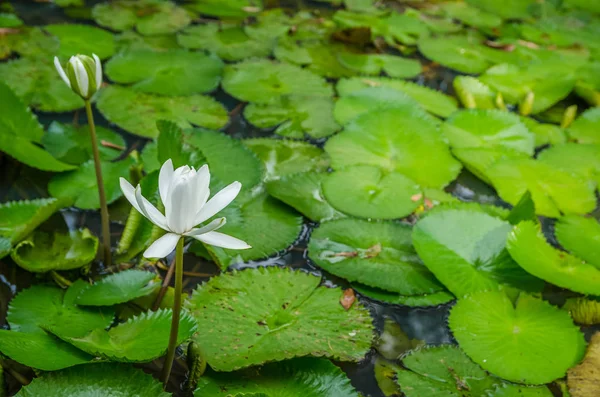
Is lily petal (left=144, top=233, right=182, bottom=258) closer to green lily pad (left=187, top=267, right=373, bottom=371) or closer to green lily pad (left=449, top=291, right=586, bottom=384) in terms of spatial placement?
green lily pad (left=187, top=267, right=373, bottom=371)

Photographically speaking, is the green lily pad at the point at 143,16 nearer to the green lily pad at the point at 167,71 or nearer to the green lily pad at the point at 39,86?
the green lily pad at the point at 167,71

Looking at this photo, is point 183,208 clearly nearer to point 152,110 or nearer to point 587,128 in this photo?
point 152,110

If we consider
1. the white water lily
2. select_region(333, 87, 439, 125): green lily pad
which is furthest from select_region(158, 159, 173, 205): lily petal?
select_region(333, 87, 439, 125): green lily pad

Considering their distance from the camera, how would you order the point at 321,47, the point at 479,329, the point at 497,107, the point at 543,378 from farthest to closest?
the point at 321,47 < the point at 497,107 < the point at 479,329 < the point at 543,378

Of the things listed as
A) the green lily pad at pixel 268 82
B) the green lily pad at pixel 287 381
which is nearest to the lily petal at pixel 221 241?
the green lily pad at pixel 287 381

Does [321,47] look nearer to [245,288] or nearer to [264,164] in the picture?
[264,164]

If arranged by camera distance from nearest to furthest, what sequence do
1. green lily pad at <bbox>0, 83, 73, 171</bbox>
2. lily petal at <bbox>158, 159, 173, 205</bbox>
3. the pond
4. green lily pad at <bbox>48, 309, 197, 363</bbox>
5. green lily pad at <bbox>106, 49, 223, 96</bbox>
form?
lily petal at <bbox>158, 159, 173, 205</bbox> → green lily pad at <bbox>48, 309, 197, 363</bbox> → the pond → green lily pad at <bbox>0, 83, 73, 171</bbox> → green lily pad at <bbox>106, 49, 223, 96</bbox>

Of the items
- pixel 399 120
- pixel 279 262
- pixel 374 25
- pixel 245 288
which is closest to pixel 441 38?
pixel 374 25
